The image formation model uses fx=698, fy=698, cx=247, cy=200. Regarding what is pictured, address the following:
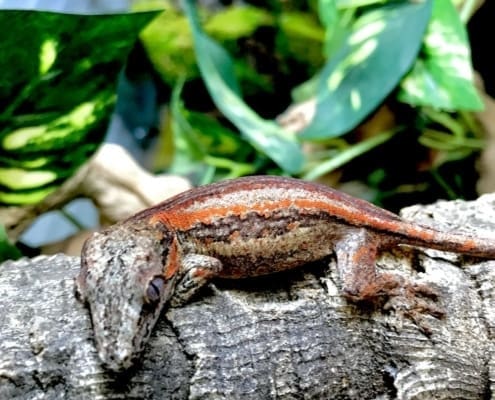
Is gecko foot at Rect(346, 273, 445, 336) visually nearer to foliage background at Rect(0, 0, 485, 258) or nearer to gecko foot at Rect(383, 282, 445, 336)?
gecko foot at Rect(383, 282, 445, 336)

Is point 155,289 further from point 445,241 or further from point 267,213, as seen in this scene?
point 445,241

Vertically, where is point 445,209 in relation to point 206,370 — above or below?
below

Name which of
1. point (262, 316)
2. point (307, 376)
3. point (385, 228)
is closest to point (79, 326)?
point (262, 316)

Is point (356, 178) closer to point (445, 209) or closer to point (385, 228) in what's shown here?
point (445, 209)

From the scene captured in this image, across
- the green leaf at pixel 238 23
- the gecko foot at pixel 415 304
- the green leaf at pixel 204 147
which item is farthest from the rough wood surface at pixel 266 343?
the green leaf at pixel 238 23

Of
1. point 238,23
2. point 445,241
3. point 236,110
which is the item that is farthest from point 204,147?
point 445,241
